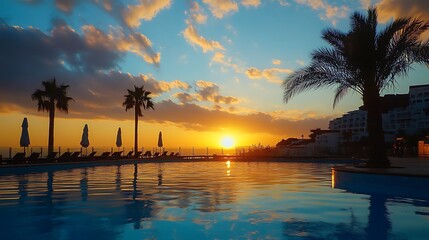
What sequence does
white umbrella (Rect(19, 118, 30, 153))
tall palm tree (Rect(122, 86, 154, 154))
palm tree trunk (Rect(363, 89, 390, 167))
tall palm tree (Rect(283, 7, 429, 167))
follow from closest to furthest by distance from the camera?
tall palm tree (Rect(283, 7, 429, 167)) < palm tree trunk (Rect(363, 89, 390, 167)) < white umbrella (Rect(19, 118, 30, 153)) < tall palm tree (Rect(122, 86, 154, 154))

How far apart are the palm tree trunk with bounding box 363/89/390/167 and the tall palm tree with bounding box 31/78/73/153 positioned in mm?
23053

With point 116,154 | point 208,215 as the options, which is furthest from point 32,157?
point 208,215

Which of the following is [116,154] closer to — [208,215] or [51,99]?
[51,99]

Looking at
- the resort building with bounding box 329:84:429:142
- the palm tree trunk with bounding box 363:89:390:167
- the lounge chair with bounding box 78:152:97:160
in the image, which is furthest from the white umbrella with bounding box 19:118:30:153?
the resort building with bounding box 329:84:429:142

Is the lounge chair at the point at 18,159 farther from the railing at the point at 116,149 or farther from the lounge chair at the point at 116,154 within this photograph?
the lounge chair at the point at 116,154

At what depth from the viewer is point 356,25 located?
1537cm

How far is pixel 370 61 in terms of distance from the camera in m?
14.9

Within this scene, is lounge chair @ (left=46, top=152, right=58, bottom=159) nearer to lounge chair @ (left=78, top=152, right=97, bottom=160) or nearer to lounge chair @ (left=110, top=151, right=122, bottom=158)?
lounge chair @ (left=78, top=152, right=97, bottom=160)

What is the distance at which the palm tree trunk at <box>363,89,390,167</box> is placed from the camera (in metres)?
15.3

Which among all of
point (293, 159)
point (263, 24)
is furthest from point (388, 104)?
point (263, 24)

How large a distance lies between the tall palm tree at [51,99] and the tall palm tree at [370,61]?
20102mm

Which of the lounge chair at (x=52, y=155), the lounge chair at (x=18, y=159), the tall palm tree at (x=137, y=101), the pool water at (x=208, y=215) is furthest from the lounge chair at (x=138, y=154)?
the pool water at (x=208, y=215)

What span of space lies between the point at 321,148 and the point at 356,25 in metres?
32.2

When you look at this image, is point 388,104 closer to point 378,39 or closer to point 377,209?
point 378,39
